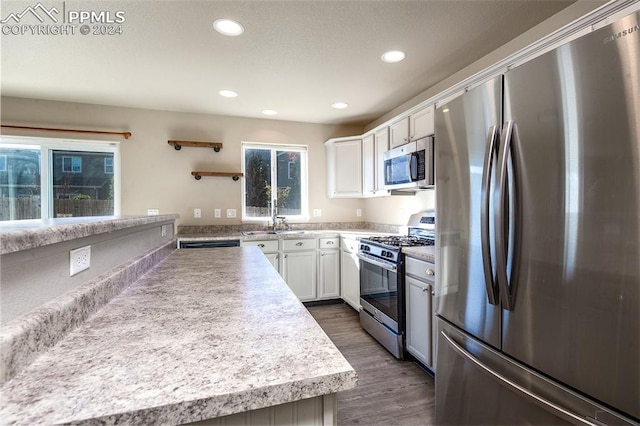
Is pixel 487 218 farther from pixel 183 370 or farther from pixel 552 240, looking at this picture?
pixel 183 370

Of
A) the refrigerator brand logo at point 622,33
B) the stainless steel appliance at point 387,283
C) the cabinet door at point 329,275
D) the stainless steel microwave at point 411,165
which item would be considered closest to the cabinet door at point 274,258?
the cabinet door at point 329,275

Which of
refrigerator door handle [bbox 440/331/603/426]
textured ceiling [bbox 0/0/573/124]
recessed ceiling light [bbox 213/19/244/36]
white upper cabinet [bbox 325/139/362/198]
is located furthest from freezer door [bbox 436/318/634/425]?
white upper cabinet [bbox 325/139/362/198]

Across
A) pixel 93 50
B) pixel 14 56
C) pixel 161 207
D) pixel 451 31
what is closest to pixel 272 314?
pixel 451 31

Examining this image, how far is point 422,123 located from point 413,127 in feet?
0.50

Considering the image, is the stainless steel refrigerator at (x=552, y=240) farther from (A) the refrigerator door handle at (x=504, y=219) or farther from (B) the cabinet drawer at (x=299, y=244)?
(B) the cabinet drawer at (x=299, y=244)

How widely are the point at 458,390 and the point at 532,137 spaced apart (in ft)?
3.94

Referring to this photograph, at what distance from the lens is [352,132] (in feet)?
14.1

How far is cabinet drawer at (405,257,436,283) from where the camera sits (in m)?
1.93

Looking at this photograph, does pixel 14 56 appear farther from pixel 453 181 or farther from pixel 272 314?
pixel 453 181

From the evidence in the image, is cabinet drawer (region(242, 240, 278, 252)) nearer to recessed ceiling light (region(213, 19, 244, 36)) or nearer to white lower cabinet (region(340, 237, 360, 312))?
white lower cabinet (region(340, 237, 360, 312))

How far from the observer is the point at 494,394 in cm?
123

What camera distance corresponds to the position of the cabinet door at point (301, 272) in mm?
3445

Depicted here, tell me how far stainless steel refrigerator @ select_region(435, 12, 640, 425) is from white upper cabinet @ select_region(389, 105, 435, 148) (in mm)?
1027

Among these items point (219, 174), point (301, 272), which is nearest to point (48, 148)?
point (219, 174)
